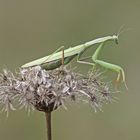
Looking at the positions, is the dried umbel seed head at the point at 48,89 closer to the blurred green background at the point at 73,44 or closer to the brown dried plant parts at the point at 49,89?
the brown dried plant parts at the point at 49,89

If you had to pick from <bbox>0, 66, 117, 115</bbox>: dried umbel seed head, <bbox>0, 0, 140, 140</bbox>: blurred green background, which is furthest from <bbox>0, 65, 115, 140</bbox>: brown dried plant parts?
<bbox>0, 0, 140, 140</bbox>: blurred green background

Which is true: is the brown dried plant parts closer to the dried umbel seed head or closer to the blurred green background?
the dried umbel seed head

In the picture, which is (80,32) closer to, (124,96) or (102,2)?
(102,2)

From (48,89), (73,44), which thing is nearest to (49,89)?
(48,89)

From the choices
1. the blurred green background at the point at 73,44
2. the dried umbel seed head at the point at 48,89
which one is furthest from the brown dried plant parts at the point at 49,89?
the blurred green background at the point at 73,44

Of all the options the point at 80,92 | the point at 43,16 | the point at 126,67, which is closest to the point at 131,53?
the point at 126,67

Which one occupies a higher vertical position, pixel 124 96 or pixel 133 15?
pixel 133 15
